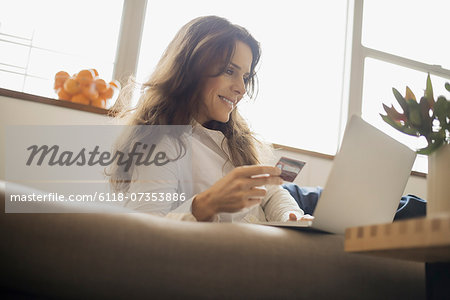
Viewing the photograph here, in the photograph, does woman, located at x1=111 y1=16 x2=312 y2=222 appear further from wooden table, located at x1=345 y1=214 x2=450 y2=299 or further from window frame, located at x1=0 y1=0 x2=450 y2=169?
window frame, located at x1=0 y1=0 x2=450 y2=169

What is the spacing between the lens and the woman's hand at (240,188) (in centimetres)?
77

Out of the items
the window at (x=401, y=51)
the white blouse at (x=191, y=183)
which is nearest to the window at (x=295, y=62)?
the window at (x=401, y=51)

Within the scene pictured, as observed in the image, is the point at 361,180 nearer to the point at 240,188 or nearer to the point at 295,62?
the point at 240,188

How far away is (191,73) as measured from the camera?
1.39m

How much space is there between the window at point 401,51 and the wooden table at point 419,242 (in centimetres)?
228

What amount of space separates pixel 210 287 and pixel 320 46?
2585 mm

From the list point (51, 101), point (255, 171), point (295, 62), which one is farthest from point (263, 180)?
point (295, 62)

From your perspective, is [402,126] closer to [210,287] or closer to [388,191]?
[388,191]

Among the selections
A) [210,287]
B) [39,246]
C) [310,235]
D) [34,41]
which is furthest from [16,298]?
[34,41]

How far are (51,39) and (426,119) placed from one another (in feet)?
7.00

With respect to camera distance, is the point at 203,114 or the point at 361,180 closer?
the point at 361,180

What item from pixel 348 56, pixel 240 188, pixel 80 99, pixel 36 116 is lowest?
pixel 240 188

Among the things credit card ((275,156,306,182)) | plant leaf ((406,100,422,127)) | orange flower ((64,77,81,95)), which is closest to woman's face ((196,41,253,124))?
credit card ((275,156,306,182))

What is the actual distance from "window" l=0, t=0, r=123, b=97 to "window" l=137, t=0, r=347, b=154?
0.41 m
